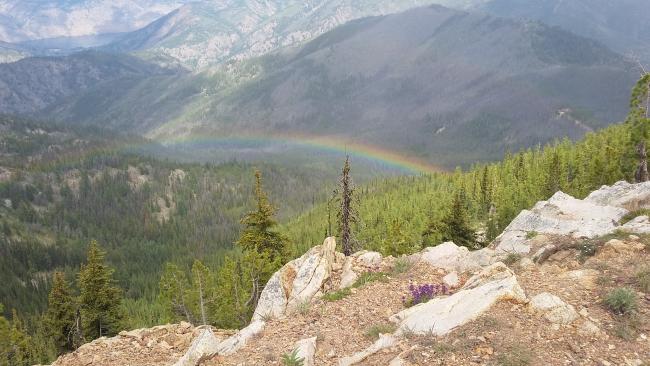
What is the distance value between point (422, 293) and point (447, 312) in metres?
3.49

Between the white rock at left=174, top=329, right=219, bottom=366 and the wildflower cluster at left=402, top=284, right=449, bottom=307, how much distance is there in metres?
9.05

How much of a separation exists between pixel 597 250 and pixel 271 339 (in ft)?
55.4

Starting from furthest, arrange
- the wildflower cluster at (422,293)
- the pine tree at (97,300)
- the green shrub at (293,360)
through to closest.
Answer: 1. the pine tree at (97,300)
2. the wildflower cluster at (422,293)
3. the green shrub at (293,360)

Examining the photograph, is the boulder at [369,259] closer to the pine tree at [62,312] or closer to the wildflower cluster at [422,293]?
the wildflower cluster at [422,293]

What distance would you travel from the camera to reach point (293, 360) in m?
15.5

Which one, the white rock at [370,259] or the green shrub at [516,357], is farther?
the white rock at [370,259]

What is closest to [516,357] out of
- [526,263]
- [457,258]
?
[526,263]

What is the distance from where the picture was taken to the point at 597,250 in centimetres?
2161

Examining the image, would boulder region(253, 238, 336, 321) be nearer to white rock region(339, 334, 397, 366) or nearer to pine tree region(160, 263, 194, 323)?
white rock region(339, 334, 397, 366)

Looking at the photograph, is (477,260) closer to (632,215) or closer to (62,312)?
(632,215)

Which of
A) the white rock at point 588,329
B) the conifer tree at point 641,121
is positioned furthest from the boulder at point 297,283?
the conifer tree at point 641,121

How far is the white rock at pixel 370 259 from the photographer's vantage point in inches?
1023

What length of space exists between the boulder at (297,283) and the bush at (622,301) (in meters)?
13.8

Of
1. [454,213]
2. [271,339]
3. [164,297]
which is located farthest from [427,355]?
[164,297]
